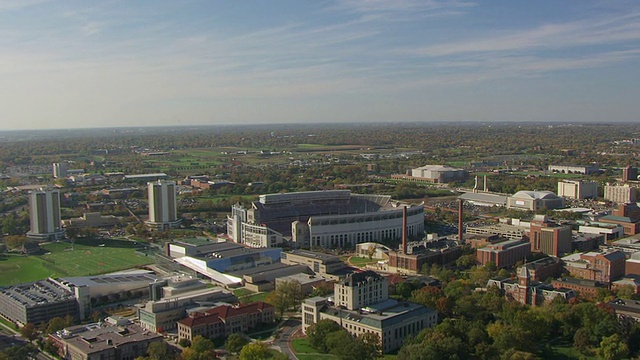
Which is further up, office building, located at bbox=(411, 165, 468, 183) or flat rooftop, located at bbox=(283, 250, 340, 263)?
office building, located at bbox=(411, 165, 468, 183)

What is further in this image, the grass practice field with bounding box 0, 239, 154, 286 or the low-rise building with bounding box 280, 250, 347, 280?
the grass practice field with bounding box 0, 239, 154, 286

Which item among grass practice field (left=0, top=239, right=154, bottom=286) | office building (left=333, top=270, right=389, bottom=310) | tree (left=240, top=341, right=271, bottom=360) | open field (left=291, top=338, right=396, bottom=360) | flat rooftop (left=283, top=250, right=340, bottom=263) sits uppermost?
office building (left=333, top=270, right=389, bottom=310)

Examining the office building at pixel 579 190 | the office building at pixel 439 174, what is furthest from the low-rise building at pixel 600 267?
the office building at pixel 439 174

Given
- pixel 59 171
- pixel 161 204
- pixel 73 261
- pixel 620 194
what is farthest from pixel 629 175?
pixel 59 171

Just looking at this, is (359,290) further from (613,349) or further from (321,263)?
(613,349)

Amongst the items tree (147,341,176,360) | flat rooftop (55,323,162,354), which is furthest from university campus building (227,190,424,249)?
tree (147,341,176,360)

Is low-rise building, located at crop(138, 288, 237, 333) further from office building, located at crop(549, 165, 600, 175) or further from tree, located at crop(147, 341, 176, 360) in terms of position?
office building, located at crop(549, 165, 600, 175)

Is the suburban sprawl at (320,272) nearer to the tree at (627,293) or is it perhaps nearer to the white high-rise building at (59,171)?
the tree at (627,293)
